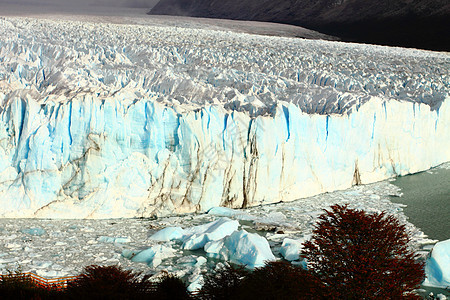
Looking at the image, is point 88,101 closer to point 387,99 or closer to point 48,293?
point 48,293

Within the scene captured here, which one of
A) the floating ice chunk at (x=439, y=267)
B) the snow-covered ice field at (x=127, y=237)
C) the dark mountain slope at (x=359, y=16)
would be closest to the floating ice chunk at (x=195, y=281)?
the snow-covered ice field at (x=127, y=237)

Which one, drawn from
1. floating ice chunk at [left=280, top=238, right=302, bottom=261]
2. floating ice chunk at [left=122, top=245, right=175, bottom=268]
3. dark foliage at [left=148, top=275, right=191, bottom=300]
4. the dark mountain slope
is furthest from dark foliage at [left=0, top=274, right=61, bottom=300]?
the dark mountain slope

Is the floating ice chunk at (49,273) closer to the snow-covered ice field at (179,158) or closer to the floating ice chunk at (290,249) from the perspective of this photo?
the snow-covered ice field at (179,158)

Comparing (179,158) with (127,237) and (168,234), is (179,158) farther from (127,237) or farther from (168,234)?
(127,237)

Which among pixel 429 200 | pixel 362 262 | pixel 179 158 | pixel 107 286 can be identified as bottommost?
pixel 429 200

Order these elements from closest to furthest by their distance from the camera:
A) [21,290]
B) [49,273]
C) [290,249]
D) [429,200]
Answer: [21,290], [49,273], [290,249], [429,200]

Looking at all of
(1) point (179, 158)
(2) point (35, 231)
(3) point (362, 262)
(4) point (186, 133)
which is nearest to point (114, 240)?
(2) point (35, 231)

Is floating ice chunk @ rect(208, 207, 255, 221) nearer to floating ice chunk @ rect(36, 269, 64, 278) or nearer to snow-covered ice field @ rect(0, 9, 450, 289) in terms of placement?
snow-covered ice field @ rect(0, 9, 450, 289)

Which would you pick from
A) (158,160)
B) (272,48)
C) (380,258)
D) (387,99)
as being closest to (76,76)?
(158,160)
